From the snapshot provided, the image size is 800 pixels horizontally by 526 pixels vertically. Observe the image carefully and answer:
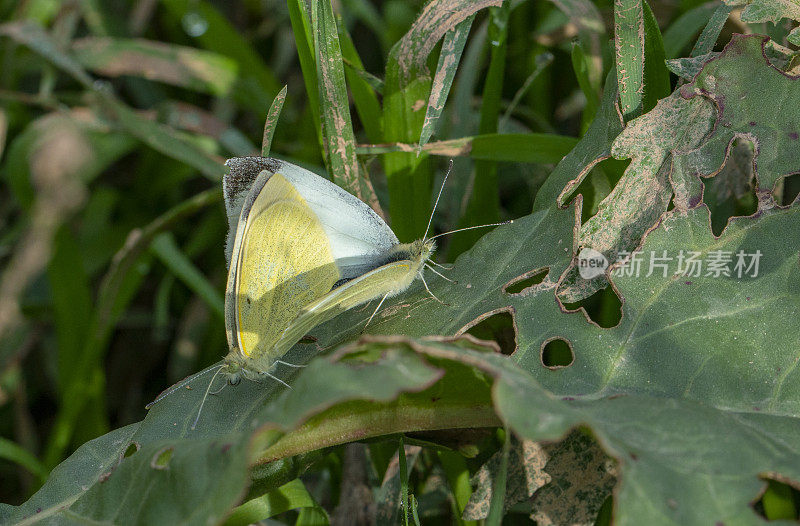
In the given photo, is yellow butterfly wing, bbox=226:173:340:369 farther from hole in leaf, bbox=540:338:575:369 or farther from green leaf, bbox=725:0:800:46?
green leaf, bbox=725:0:800:46

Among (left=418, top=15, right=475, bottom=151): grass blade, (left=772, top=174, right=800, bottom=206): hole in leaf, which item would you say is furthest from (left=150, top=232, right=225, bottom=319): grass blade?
(left=772, top=174, right=800, bottom=206): hole in leaf

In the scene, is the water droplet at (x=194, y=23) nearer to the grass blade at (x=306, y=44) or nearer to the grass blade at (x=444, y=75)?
the grass blade at (x=306, y=44)

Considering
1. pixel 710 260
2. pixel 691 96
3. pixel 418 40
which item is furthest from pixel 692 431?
pixel 418 40

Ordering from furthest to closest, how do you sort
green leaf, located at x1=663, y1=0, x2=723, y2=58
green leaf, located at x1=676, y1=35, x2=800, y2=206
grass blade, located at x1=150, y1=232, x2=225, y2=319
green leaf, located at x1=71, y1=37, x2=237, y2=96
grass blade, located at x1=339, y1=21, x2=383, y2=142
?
1. green leaf, located at x1=71, y1=37, x2=237, y2=96
2. grass blade, located at x1=150, y1=232, x2=225, y2=319
3. green leaf, located at x1=663, y1=0, x2=723, y2=58
4. grass blade, located at x1=339, y1=21, x2=383, y2=142
5. green leaf, located at x1=676, y1=35, x2=800, y2=206

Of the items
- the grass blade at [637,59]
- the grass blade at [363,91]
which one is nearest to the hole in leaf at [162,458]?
the grass blade at [363,91]

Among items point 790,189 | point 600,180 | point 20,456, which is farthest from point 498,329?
point 20,456
